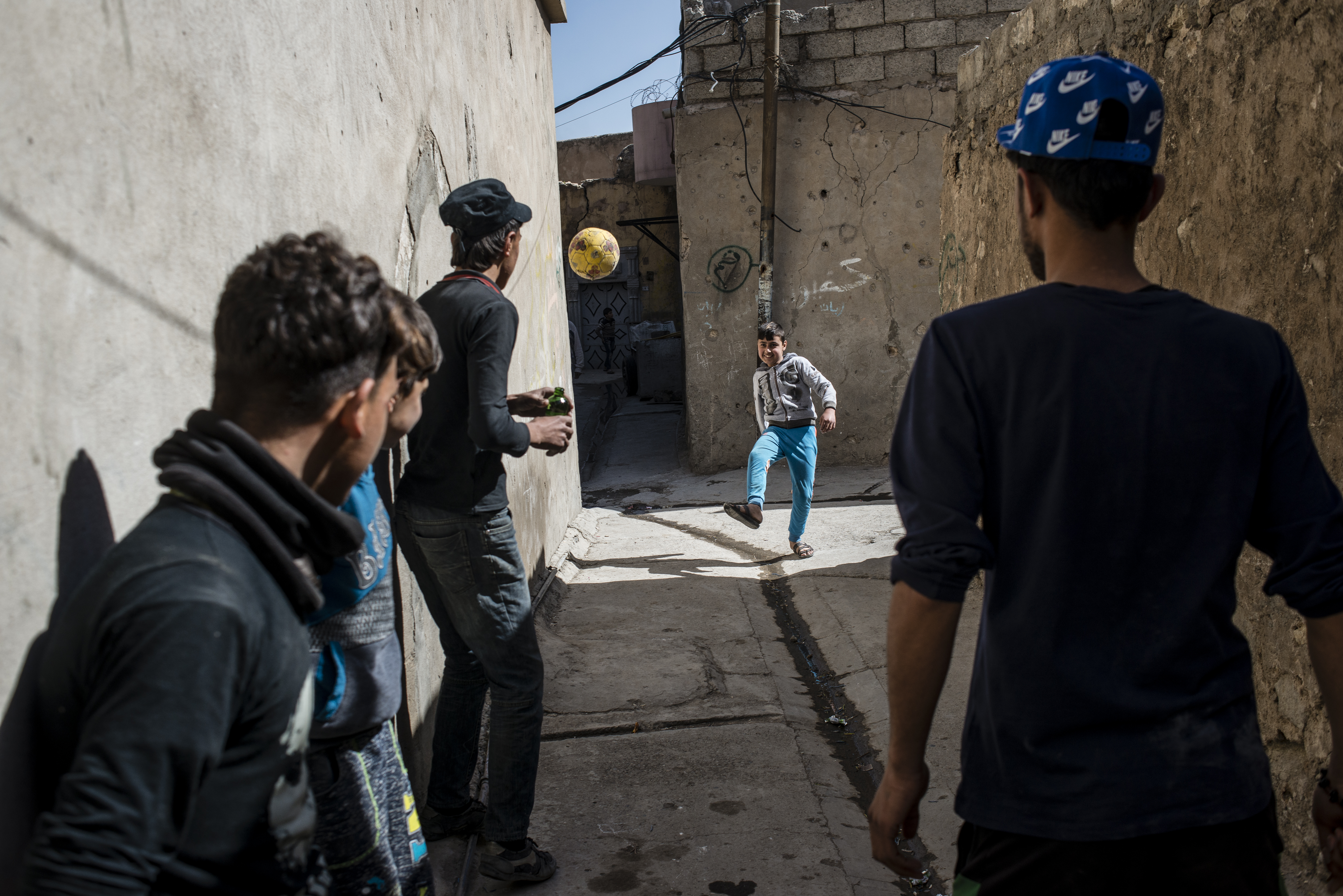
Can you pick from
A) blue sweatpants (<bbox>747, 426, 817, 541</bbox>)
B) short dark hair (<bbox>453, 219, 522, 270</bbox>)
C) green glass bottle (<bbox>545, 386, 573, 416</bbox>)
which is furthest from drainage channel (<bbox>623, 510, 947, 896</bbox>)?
short dark hair (<bbox>453, 219, 522, 270</bbox>)

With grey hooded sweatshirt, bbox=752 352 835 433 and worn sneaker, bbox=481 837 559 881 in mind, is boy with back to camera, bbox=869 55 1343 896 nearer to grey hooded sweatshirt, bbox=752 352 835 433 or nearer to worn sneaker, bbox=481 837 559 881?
worn sneaker, bbox=481 837 559 881

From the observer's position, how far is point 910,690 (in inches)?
46.9

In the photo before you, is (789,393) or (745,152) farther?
(745,152)

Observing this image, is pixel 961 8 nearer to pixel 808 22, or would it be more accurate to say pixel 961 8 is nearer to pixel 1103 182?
pixel 808 22

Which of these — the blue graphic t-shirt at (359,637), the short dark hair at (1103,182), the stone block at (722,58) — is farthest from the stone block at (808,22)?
the blue graphic t-shirt at (359,637)

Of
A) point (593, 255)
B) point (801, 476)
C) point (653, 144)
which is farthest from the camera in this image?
point (653, 144)

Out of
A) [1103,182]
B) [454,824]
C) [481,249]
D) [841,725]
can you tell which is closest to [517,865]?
[454,824]

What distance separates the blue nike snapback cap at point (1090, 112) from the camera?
118 centimetres

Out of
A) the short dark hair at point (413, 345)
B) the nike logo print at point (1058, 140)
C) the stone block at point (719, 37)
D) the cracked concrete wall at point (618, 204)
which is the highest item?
the stone block at point (719, 37)

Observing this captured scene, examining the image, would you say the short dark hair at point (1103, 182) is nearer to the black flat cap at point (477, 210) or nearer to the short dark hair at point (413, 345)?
the short dark hair at point (413, 345)

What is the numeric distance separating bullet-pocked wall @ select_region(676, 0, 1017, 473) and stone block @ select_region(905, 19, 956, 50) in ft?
0.04

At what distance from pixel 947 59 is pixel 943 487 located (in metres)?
8.65

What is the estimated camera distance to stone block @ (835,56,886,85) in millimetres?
8695

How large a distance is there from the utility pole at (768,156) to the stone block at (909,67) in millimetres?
1084
